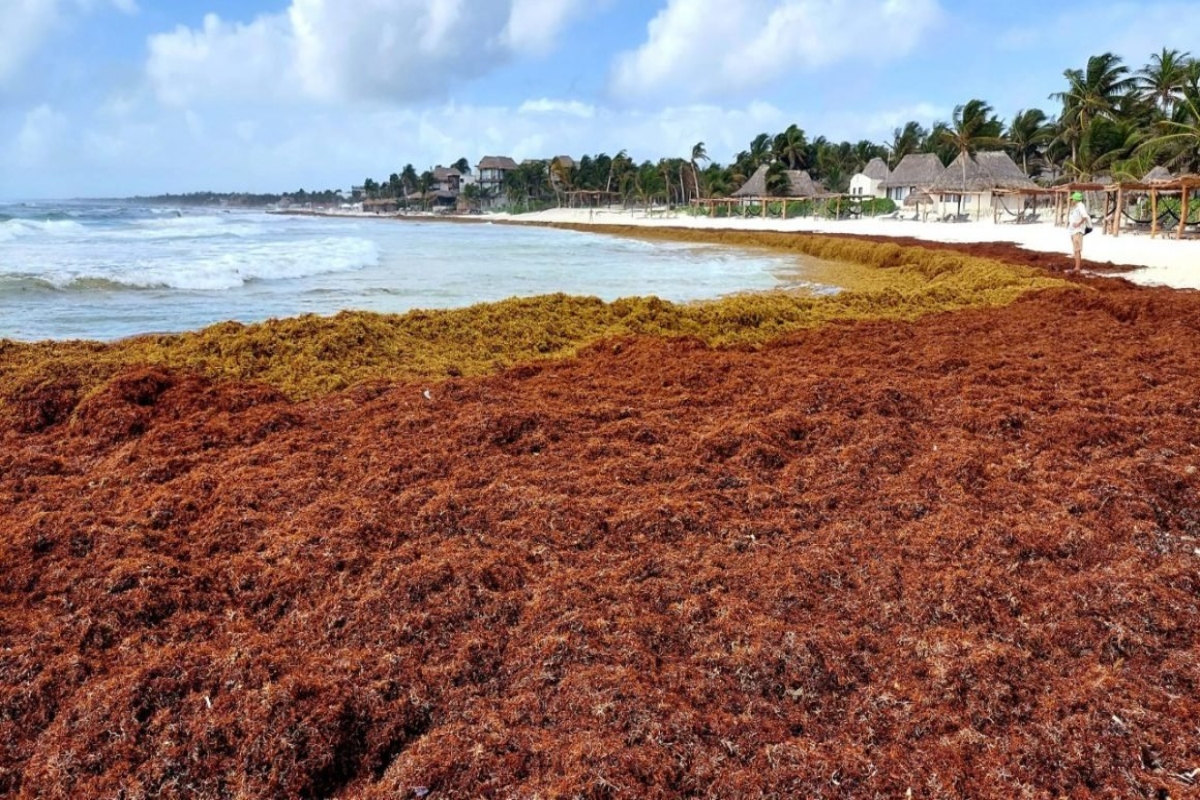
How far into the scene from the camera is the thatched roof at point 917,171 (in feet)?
187

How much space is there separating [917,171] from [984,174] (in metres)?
9.21

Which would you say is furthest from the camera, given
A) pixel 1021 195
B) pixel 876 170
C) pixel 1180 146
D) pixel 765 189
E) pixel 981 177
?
pixel 876 170

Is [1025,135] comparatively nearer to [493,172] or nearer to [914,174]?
[914,174]

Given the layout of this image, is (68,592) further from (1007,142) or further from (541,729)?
(1007,142)

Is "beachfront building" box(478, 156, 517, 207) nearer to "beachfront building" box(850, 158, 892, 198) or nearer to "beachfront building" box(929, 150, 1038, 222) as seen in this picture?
"beachfront building" box(850, 158, 892, 198)

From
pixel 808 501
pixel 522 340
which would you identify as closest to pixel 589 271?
pixel 522 340

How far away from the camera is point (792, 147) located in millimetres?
74438

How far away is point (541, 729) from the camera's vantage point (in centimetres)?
254

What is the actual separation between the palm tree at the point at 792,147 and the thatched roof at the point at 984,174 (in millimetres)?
22225

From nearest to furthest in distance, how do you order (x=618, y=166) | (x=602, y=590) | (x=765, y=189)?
(x=602, y=590)
(x=765, y=189)
(x=618, y=166)

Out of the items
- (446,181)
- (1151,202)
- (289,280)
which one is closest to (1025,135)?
(1151,202)

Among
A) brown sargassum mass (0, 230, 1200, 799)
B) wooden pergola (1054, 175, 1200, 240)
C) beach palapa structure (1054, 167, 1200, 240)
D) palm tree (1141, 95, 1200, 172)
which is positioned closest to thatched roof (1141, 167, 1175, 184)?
beach palapa structure (1054, 167, 1200, 240)

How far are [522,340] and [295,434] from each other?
11.2 feet

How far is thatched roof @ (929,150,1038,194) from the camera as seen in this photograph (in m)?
49.9
